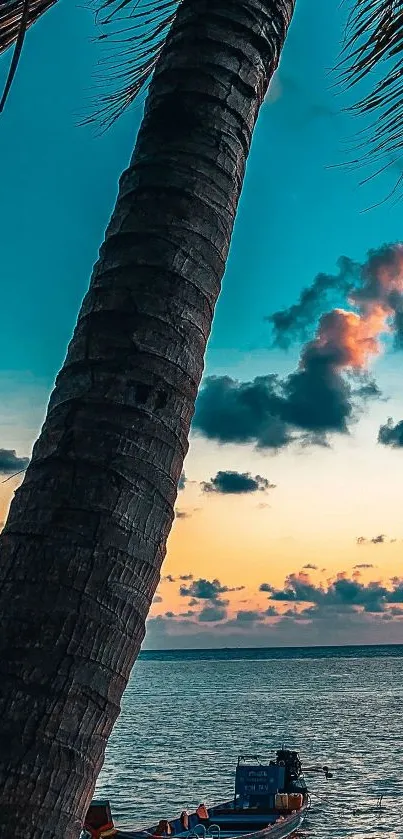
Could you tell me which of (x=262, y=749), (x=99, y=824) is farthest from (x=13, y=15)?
(x=262, y=749)

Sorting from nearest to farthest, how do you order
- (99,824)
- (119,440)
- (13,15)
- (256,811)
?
(119,440) < (13,15) < (99,824) < (256,811)

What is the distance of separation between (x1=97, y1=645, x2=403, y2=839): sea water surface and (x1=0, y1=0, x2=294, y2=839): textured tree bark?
3465 cm

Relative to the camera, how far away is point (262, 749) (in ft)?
210

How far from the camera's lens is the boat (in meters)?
25.8

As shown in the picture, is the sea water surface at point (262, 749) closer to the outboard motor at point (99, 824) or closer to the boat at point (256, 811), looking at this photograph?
the boat at point (256, 811)

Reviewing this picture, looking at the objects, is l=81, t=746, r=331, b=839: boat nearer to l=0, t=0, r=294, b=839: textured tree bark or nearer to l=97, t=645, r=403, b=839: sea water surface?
l=97, t=645, r=403, b=839: sea water surface

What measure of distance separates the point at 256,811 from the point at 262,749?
116ft

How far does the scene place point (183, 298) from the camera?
203 cm

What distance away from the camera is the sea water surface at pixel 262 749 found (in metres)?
38.5

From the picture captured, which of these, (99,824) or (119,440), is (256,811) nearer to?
(99,824)

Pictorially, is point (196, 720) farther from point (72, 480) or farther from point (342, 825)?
point (72, 480)

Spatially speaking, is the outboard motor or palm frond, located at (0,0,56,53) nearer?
palm frond, located at (0,0,56,53)

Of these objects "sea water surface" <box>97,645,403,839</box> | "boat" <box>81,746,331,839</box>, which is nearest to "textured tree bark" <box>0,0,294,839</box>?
"boat" <box>81,746,331,839</box>

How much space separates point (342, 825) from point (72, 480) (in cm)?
3758
